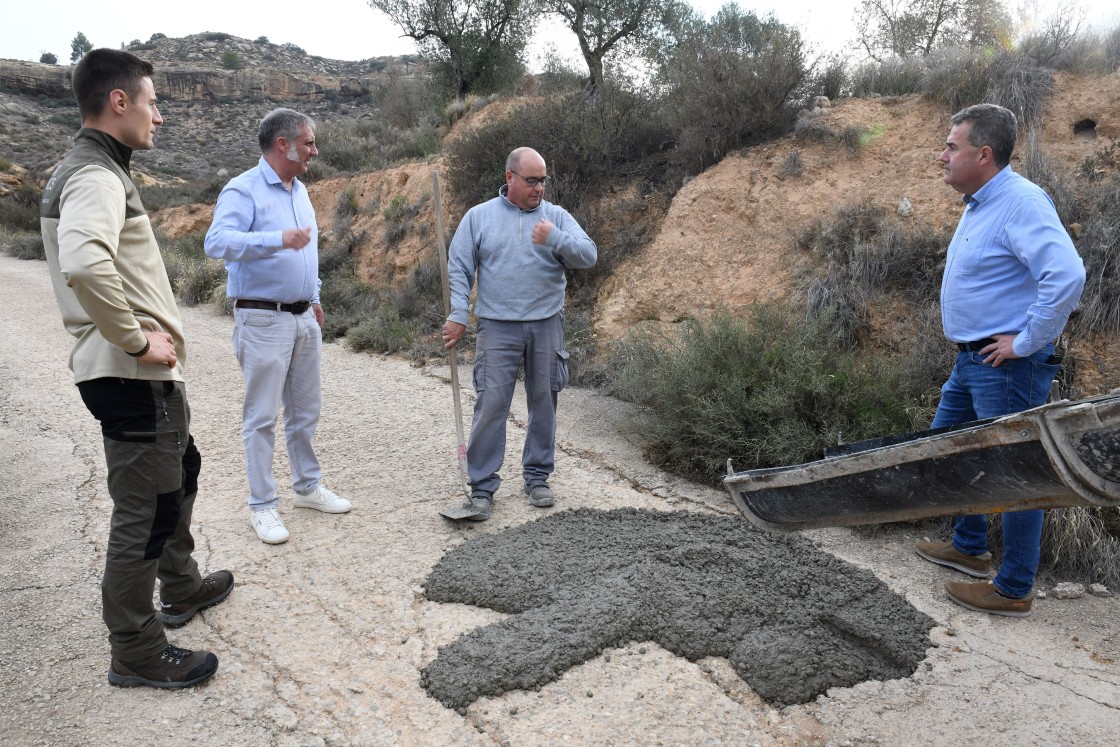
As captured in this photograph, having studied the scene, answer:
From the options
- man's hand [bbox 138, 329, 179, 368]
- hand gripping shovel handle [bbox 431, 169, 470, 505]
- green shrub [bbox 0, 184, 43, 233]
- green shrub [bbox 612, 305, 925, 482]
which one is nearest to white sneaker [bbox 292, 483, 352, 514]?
hand gripping shovel handle [bbox 431, 169, 470, 505]

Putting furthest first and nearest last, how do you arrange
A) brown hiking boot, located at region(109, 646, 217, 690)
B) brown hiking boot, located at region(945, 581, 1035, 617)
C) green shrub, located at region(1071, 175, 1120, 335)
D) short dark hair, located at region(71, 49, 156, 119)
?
1. green shrub, located at region(1071, 175, 1120, 335)
2. brown hiking boot, located at region(945, 581, 1035, 617)
3. brown hiking boot, located at region(109, 646, 217, 690)
4. short dark hair, located at region(71, 49, 156, 119)

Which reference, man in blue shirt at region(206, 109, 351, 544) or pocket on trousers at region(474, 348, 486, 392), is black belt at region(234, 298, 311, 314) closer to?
man in blue shirt at region(206, 109, 351, 544)

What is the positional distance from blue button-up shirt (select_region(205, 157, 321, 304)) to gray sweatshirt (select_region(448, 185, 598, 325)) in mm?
895

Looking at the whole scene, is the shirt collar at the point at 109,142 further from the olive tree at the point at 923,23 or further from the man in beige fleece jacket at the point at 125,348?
the olive tree at the point at 923,23

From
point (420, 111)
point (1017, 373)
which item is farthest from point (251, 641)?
point (420, 111)

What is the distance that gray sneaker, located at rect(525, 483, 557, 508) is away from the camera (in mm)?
4832

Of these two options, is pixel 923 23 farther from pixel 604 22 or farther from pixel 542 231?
pixel 542 231

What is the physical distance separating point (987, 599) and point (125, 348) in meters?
3.84

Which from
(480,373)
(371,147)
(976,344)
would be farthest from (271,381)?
(371,147)

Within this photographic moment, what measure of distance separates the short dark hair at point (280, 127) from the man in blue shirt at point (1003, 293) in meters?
3.36

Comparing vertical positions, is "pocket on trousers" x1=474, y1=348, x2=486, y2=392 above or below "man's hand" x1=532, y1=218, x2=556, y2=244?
below

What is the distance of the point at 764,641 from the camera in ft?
10.2

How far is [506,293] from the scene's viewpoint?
15.4ft

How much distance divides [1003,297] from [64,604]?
15.0 feet
